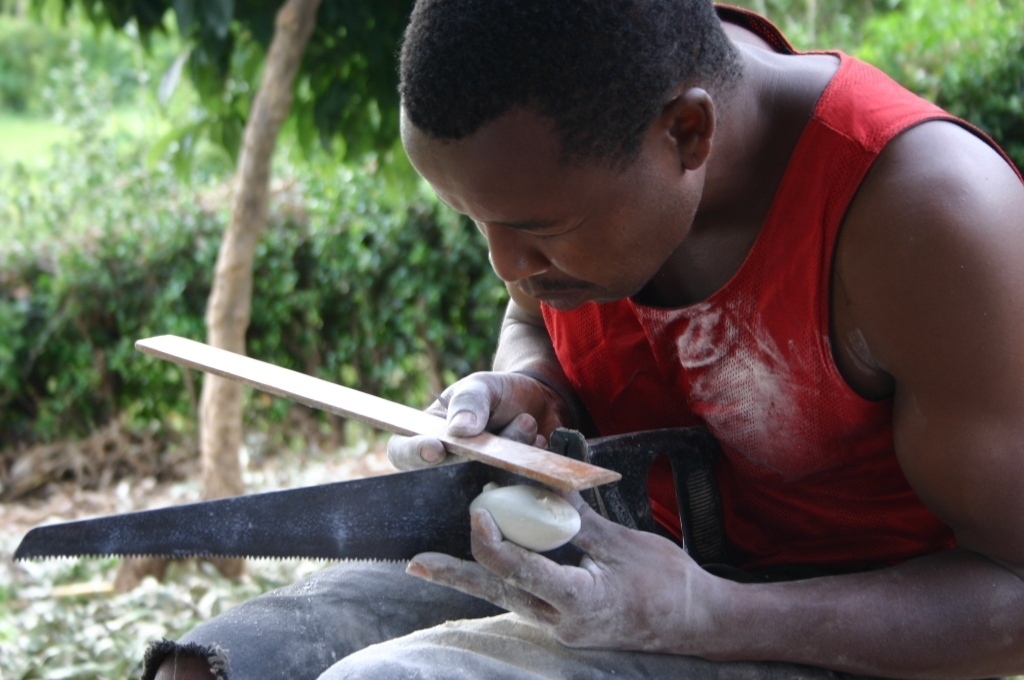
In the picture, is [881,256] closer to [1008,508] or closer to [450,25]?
[1008,508]

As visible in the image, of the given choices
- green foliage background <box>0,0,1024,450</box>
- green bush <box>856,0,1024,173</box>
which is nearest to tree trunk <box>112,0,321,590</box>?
green foliage background <box>0,0,1024,450</box>

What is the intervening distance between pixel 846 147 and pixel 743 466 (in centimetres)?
57

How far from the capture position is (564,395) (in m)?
1.99

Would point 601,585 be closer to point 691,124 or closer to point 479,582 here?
point 479,582

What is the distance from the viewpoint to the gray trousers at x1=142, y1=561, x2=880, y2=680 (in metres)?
1.45

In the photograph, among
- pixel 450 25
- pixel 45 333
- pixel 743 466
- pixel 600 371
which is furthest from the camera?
pixel 45 333

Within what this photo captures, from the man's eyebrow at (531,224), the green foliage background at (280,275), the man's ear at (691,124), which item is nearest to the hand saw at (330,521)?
the man's eyebrow at (531,224)

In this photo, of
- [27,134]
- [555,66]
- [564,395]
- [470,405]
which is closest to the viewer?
[555,66]

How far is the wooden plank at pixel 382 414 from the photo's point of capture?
142 cm

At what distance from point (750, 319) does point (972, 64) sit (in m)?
3.63

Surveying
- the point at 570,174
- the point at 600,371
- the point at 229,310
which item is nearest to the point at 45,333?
the point at 229,310

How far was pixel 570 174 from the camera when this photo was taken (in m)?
1.44

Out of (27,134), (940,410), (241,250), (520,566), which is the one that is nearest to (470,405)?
(520,566)

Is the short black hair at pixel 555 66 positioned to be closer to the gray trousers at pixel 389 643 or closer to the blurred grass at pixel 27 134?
the gray trousers at pixel 389 643
